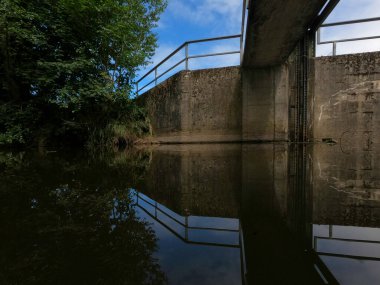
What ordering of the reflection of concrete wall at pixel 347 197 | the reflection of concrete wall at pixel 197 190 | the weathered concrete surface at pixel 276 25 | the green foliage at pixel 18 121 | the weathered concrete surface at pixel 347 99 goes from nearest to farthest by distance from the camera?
the reflection of concrete wall at pixel 347 197, the reflection of concrete wall at pixel 197 190, the weathered concrete surface at pixel 276 25, the weathered concrete surface at pixel 347 99, the green foliage at pixel 18 121

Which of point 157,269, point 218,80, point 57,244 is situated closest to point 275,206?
point 157,269

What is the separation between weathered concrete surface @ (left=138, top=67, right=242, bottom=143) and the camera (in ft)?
25.5

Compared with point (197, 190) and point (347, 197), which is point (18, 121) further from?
point (347, 197)

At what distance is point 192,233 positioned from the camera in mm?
1104

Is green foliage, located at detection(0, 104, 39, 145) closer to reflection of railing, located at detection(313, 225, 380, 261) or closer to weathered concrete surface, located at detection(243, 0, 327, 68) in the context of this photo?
weathered concrete surface, located at detection(243, 0, 327, 68)

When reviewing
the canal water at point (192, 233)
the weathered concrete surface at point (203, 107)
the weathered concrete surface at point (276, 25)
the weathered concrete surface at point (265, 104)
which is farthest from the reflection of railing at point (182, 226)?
the weathered concrete surface at point (203, 107)

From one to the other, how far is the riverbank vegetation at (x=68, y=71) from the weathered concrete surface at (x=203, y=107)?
4.08 ft

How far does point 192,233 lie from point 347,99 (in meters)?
7.17

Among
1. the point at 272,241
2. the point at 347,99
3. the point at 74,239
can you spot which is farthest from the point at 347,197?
the point at 347,99

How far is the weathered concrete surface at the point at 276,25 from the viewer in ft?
12.5

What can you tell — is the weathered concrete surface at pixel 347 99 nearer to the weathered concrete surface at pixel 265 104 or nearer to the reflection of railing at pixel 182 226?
the weathered concrete surface at pixel 265 104

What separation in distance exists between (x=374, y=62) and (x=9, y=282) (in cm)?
821

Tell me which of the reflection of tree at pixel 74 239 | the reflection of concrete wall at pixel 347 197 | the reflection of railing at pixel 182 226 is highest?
the reflection of concrete wall at pixel 347 197

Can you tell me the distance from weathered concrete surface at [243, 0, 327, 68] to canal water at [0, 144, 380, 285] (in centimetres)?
297
